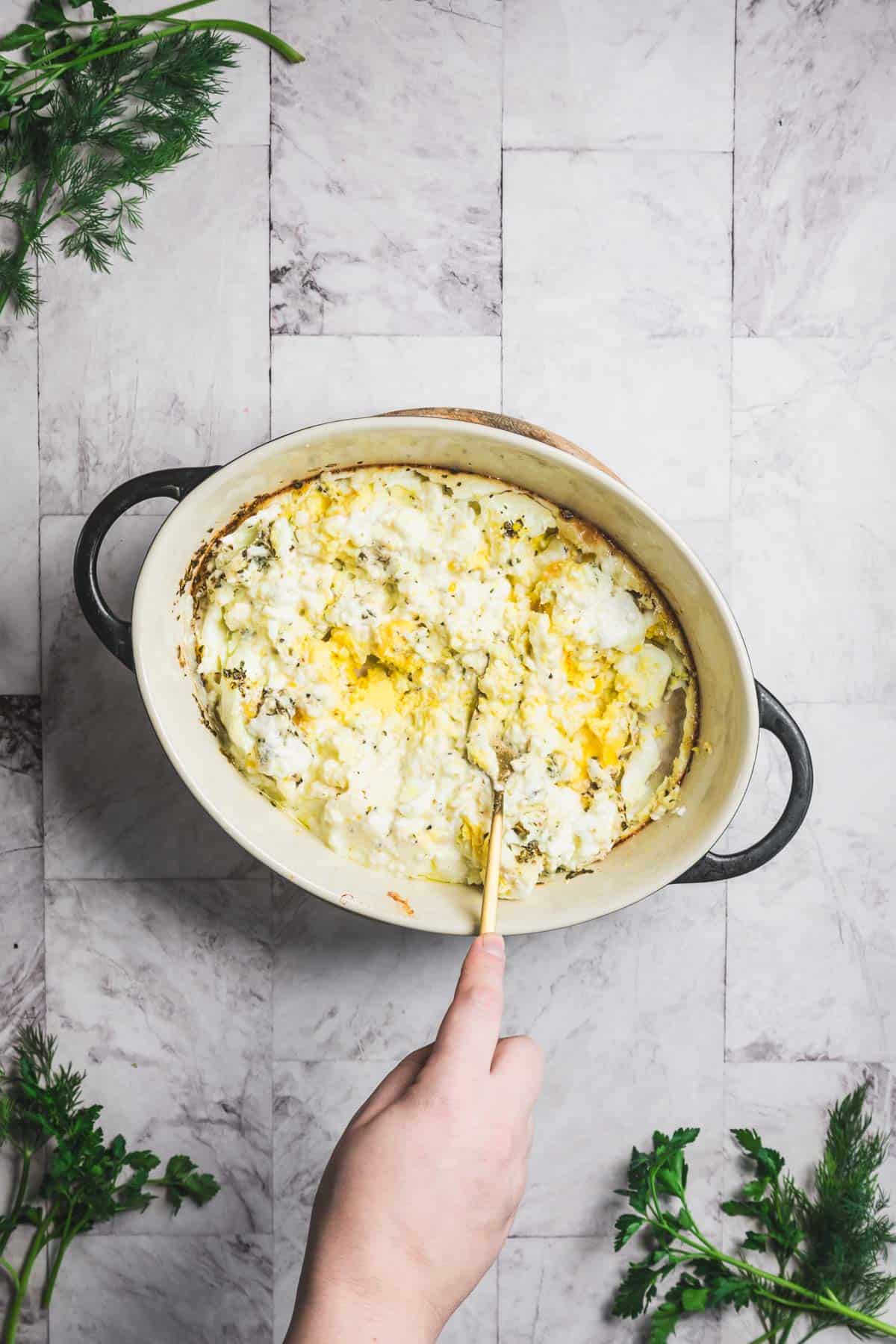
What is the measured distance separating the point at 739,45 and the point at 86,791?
4.26 feet

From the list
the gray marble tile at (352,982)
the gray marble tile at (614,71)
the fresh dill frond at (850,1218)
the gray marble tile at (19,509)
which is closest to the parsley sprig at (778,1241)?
the fresh dill frond at (850,1218)

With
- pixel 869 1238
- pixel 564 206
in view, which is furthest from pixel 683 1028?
pixel 564 206

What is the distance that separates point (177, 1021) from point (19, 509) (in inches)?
28.2

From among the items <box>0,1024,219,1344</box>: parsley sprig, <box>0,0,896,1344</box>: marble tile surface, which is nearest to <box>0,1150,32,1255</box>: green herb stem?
<box>0,1024,219,1344</box>: parsley sprig

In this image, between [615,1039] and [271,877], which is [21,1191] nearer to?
[271,877]

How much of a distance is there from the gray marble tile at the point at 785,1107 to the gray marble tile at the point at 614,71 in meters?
1.25

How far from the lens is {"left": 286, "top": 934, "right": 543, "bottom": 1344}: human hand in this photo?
2.61 ft

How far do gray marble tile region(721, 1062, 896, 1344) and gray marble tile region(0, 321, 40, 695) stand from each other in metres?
1.11

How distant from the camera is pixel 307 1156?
52.1 inches

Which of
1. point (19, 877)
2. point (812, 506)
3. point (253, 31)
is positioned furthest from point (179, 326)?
point (812, 506)

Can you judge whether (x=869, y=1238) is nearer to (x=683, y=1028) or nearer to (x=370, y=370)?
(x=683, y=1028)

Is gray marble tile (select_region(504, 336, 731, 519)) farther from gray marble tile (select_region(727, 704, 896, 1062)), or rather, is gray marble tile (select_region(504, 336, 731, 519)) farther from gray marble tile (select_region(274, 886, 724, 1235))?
gray marble tile (select_region(274, 886, 724, 1235))

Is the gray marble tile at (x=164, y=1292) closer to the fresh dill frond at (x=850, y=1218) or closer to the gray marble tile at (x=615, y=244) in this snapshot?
the fresh dill frond at (x=850, y=1218)

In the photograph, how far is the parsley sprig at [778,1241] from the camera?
1.28m
